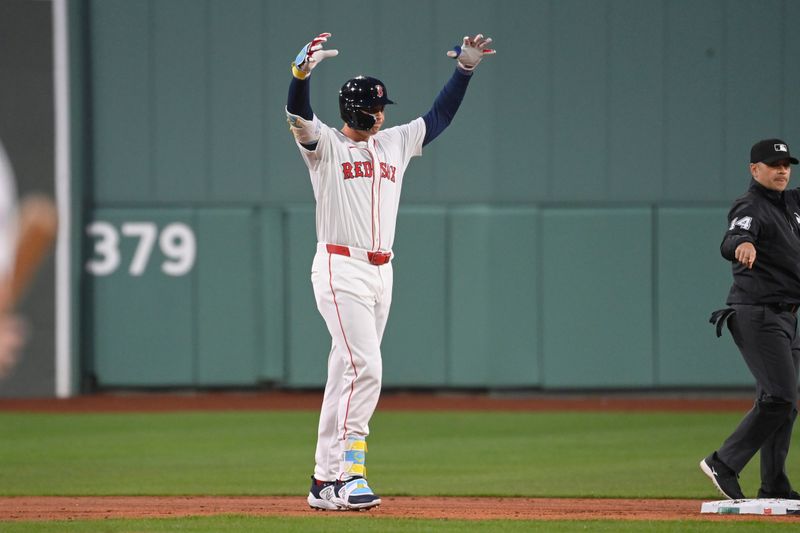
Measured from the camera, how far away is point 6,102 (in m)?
12.8

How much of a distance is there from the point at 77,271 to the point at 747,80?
720cm

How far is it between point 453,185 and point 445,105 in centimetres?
679

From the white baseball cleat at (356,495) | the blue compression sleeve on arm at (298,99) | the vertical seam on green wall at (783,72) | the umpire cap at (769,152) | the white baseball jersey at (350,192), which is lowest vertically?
the white baseball cleat at (356,495)

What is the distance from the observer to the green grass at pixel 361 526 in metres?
5.25

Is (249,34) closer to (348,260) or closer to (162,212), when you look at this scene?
(162,212)

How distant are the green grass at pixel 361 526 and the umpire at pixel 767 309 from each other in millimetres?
443

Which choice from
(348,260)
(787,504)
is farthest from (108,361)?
(787,504)

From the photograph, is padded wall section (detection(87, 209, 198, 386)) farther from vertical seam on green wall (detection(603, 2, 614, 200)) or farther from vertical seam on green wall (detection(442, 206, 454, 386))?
vertical seam on green wall (detection(603, 2, 614, 200))

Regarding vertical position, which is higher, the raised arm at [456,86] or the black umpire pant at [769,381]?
the raised arm at [456,86]

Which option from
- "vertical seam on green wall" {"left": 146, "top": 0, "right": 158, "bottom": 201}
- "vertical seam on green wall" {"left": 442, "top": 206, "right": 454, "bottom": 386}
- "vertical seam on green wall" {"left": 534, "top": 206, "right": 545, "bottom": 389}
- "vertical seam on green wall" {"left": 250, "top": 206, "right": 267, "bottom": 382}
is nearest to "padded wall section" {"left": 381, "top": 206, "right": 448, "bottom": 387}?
"vertical seam on green wall" {"left": 442, "top": 206, "right": 454, "bottom": 386}

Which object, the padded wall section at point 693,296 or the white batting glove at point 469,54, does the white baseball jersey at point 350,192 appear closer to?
the white batting glove at point 469,54

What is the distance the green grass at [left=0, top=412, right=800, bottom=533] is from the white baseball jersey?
127 centimetres

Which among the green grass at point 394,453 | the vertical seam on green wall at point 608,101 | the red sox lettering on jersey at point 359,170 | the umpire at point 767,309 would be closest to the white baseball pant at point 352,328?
the red sox lettering on jersey at point 359,170

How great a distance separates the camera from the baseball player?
565cm
